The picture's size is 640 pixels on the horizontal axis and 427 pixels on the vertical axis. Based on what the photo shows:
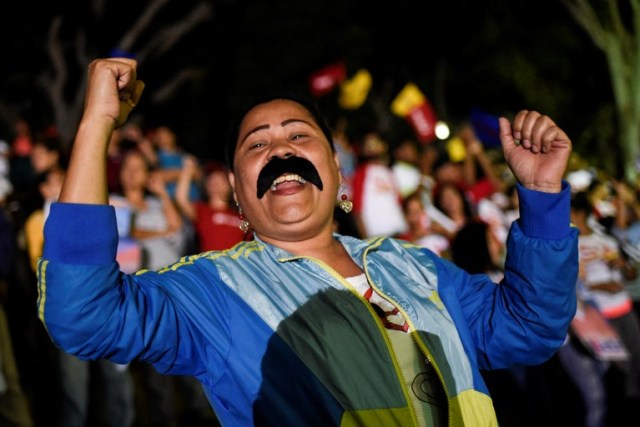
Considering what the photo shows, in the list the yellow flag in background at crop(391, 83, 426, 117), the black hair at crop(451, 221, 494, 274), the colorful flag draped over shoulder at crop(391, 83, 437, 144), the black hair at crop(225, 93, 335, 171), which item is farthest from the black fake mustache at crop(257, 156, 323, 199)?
the yellow flag in background at crop(391, 83, 426, 117)

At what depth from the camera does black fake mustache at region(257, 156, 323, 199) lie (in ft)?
8.14

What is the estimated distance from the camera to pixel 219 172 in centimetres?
728

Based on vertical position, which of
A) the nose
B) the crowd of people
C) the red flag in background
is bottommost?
the crowd of people

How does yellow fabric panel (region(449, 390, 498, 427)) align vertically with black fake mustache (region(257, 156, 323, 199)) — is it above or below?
below

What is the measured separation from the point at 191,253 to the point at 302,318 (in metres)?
4.74

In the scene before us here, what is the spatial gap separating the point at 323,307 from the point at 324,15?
34.1 m

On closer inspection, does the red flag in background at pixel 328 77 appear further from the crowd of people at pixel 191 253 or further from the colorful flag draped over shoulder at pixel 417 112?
the crowd of people at pixel 191 253

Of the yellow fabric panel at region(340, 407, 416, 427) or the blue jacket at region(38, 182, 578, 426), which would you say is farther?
the yellow fabric panel at region(340, 407, 416, 427)

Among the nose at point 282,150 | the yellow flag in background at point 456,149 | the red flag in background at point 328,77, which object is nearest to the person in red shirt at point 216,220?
the nose at point 282,150

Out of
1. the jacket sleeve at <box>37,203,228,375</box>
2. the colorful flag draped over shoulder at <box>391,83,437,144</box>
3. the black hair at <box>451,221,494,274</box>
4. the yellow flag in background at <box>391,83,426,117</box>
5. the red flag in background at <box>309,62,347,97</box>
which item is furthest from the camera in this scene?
the red flag in background at <box>309,62,347,97</box>

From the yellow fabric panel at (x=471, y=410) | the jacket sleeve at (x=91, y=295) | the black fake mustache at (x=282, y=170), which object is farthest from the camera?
the black fake mustache at (x=282, y=170)

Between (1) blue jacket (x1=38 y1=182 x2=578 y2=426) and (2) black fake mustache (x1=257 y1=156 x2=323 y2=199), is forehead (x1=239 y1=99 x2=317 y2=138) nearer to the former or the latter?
(2) black fake mustache (x1=257 y1=156 x2=323 y2=199)

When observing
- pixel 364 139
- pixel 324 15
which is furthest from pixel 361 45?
pixel 364 139

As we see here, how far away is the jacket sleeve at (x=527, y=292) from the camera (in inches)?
92.2
